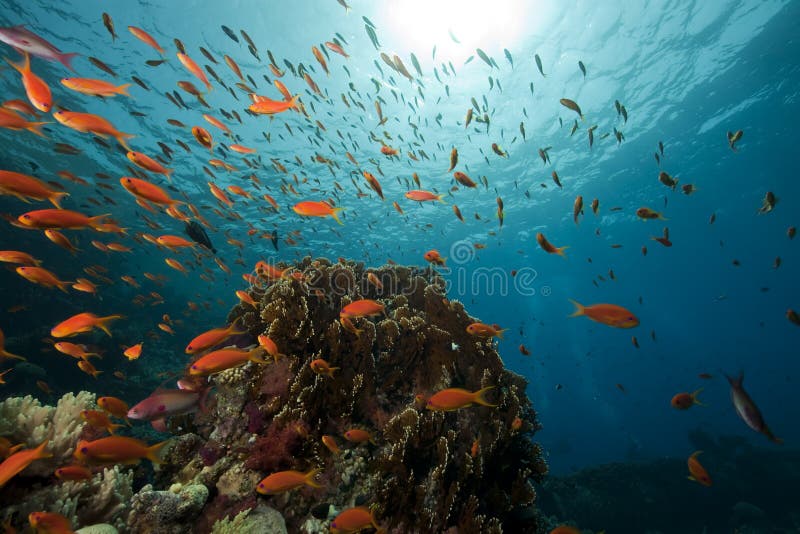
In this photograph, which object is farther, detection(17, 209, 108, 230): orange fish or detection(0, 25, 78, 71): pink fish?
detection(17, 209, 108, 230): orange fish

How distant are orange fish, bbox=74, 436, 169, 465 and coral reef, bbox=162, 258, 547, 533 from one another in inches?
43.5

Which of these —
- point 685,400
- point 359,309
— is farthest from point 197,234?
point 685,400

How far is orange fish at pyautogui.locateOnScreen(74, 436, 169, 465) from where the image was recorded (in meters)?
2.45

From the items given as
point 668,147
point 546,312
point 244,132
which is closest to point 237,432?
point 244,132

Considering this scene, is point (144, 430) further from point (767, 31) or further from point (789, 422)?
point (789, 422)

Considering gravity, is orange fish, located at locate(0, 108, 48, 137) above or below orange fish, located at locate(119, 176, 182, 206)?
above

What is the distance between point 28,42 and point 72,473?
15.9 feet

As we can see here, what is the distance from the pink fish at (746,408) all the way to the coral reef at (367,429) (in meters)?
2.59

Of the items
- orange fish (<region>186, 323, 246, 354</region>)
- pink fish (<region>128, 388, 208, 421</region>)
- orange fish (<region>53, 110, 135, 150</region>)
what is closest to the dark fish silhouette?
orange fish (<region>53, 110, 135, 150</region>)

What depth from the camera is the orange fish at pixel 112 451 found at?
2451 millimetres

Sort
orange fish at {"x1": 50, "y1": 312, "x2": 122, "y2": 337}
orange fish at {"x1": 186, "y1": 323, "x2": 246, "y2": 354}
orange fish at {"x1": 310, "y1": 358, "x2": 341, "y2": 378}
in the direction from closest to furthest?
orange fish at {"x1": 186, "y1": 323, "x2": 246, "y2": 354} < orange fish at {"x1": 310, "y1": 358, "x2": 341, "y2": 378} < orange fish at {"x1": 50, "y1": 312, "x2": 122, "y2": 337}

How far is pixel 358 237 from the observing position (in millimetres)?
36656

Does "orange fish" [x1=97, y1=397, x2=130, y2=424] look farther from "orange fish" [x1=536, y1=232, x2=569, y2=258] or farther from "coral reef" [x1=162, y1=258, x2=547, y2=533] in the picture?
"orange fish" [x1=536, y1=232, x2=569, y2=258]

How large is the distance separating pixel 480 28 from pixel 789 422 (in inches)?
3681
